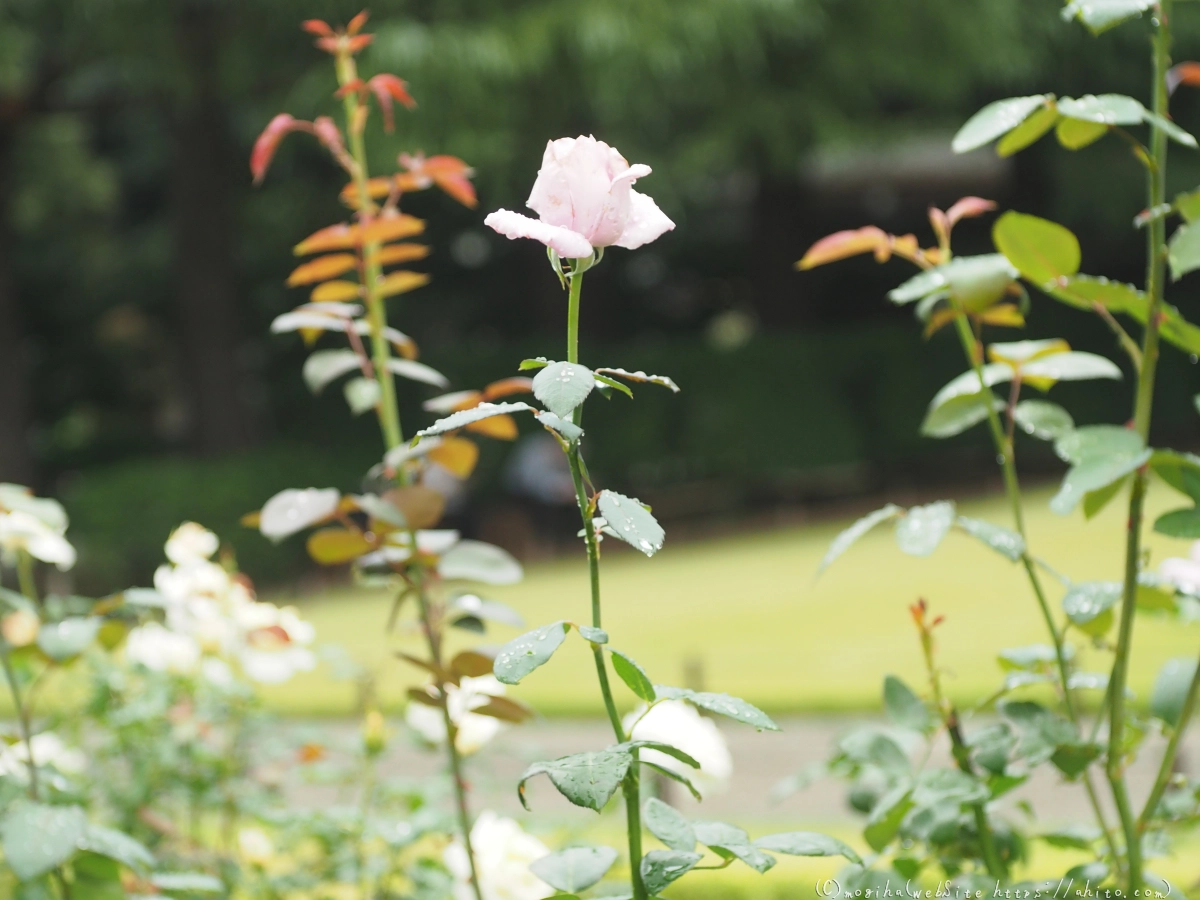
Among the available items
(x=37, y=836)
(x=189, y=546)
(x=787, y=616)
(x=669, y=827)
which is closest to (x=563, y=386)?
(x=669, y=827)

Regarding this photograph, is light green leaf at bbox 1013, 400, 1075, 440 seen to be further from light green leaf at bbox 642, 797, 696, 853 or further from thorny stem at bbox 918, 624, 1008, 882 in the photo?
light green leaf at bbox 642, 797, 696, 853

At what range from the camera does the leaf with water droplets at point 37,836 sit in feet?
3.53

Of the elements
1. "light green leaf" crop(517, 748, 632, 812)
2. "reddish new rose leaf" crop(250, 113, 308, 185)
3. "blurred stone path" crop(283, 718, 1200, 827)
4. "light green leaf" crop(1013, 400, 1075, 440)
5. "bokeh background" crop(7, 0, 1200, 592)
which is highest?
"bokeh background" crop(7, 0, 1200, 592)

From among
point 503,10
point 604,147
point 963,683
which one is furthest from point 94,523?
point 604,147

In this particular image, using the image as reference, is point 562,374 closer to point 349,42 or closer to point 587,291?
point 349,42

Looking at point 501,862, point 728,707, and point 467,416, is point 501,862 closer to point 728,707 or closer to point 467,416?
point 728,707

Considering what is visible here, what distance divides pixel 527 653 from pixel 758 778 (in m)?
4.12

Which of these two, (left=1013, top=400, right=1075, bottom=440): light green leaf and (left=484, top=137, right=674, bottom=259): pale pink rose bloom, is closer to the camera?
(left=484, top=137, right=674, bottom=259): pale pink rose bloom

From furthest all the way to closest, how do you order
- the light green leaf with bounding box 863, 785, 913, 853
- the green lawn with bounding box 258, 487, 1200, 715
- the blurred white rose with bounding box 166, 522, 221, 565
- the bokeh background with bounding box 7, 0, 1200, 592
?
the bokeh background with bounding box 7, 0, 1200, 592 < the green lawn with bounding box 258, 487, 1200, 715 < the blurred white rose with bounding box 166, 522, 221, 565 < the light green leaf with bounding box 863, 785, 913, 853

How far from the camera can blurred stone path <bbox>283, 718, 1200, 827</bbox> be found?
3836mm

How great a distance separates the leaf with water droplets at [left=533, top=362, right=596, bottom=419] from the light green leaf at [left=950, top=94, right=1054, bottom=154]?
15.9 inches

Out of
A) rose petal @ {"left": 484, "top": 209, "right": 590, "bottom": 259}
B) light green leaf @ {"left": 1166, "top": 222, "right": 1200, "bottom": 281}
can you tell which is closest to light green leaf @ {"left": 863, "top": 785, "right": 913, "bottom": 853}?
light green leaf @ {"left": 1166, "top": 222, "right": 1200, "bottom": 281}

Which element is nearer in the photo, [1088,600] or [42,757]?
[1088,600]

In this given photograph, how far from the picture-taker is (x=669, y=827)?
3.04 feet
